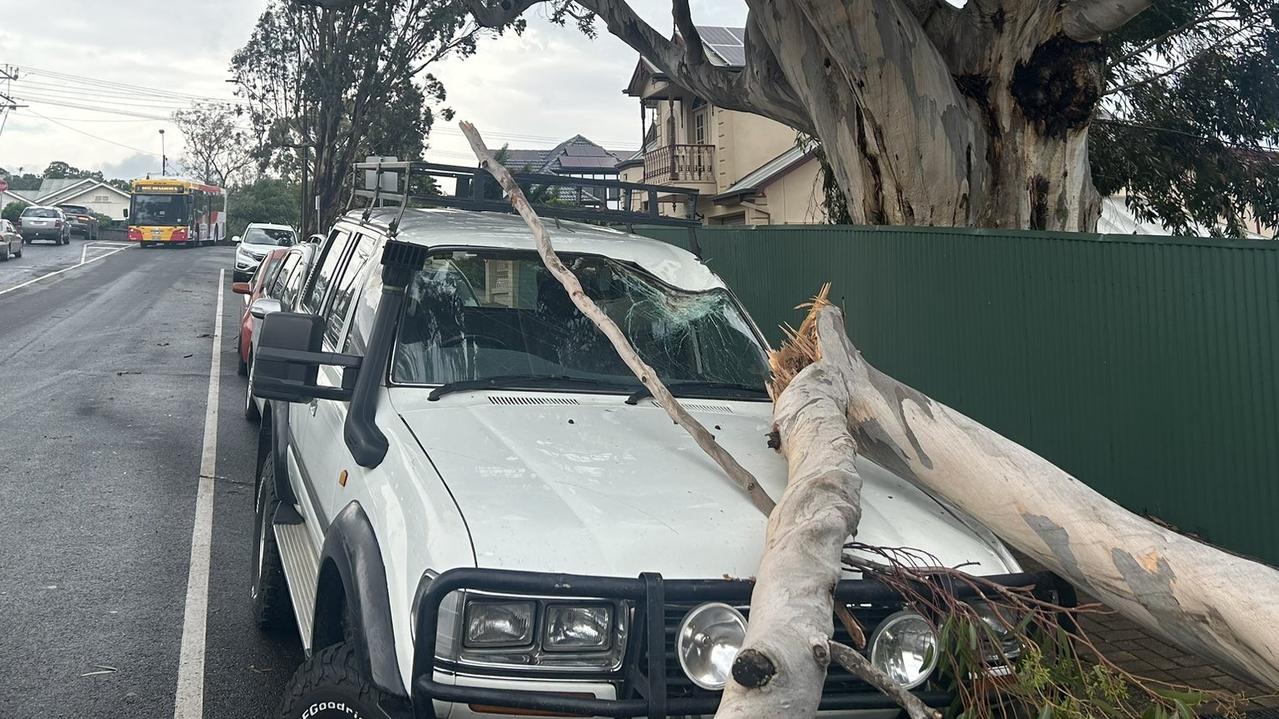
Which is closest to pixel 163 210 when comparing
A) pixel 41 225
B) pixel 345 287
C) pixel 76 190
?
pixel 41 225

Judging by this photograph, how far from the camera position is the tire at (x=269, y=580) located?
5.31 metres

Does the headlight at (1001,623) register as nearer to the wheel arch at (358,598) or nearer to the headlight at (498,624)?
the headlight at (498,624)

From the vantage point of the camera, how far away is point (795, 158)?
2684 centimetres

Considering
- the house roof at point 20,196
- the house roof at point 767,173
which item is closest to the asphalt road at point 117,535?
the house roof at point 767,173

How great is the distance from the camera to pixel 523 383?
416 centimetres

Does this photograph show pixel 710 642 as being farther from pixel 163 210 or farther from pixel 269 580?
pixel 163 210

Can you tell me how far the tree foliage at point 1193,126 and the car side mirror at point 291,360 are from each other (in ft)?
37.4

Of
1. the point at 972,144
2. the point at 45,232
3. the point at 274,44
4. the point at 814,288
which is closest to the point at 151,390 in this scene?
the point at 814,288

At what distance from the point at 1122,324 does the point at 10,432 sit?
28.6ft

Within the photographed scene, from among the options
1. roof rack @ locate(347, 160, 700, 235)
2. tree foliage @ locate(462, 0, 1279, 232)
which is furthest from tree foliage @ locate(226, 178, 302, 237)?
roof rack @ locate(347, 160, 700, 235)

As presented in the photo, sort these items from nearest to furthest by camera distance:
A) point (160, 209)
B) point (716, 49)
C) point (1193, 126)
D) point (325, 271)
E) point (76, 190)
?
point (325, 271) → point (1193, 126) → point (716, 49) → point (160, 209) → point (76, 190)

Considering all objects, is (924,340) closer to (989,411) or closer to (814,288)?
(989,411)

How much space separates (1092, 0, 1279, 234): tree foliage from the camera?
1321 cm

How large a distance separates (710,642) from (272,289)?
7.97m
